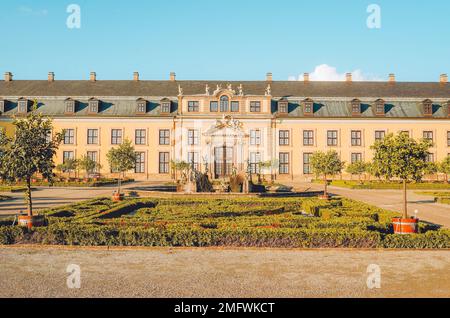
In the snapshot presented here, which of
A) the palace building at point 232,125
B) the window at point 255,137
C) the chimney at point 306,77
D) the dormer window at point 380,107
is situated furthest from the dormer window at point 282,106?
the dormer window at point 380,107

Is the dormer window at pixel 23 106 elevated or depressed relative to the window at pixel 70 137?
elevated

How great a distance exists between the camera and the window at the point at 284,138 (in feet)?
159

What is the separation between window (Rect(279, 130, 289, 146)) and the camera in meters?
48.6

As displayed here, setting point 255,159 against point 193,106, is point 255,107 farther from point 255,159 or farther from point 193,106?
point 193,106

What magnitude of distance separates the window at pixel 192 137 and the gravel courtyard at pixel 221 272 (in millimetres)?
37393

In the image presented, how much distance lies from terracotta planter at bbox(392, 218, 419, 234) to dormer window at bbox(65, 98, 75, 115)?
43746mm

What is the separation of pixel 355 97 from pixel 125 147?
31137 mm

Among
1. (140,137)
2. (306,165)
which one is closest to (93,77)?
(140,137)

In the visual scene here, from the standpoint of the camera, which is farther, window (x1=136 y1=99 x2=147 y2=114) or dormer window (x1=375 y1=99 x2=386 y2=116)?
window (x1=136 y1=99 x2=147 y2=114)

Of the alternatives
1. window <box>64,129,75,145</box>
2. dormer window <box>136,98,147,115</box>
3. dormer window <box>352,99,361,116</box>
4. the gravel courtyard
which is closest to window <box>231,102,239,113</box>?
dormer window <box>136,98,147,115</box>

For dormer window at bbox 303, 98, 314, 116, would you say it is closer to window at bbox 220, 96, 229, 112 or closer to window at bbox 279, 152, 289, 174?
window at bbox 279, 152, 289, 174

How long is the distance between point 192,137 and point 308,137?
14.2m

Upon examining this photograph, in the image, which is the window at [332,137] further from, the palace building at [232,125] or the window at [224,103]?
the window at [224,103]
